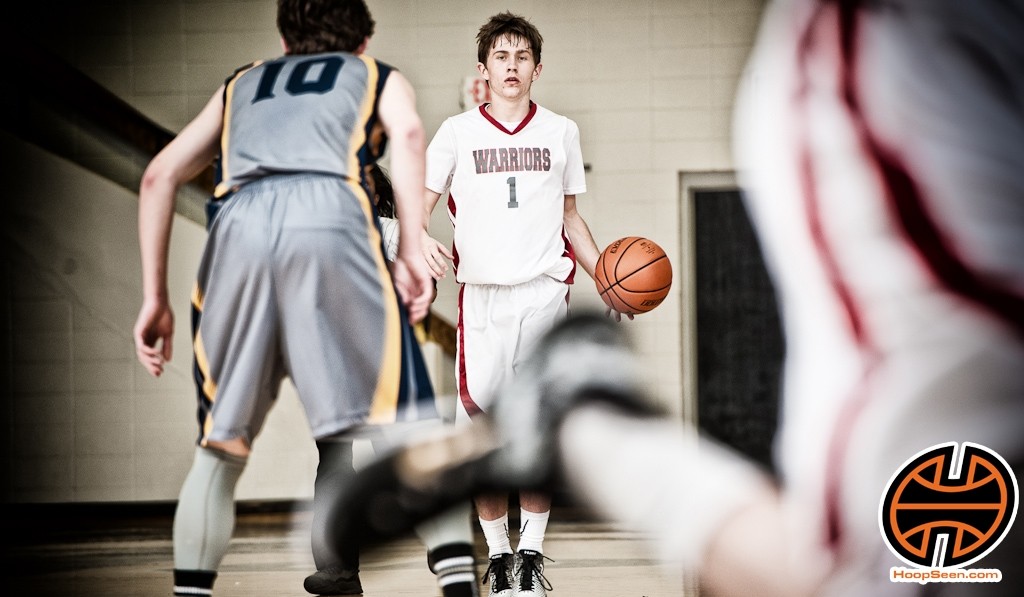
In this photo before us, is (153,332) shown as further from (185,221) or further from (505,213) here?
(505,213)

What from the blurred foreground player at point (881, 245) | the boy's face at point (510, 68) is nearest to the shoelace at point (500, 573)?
the boy's face at point (510, 68)

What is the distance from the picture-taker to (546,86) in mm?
4312

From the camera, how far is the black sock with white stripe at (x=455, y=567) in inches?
91.8

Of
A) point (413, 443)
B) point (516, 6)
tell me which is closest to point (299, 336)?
point (413, 443)

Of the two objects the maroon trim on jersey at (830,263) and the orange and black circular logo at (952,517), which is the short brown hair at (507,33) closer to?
the orange and black circular logo at (952,517)

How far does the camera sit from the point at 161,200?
2619 millimetres

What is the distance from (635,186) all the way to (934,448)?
10.3ft

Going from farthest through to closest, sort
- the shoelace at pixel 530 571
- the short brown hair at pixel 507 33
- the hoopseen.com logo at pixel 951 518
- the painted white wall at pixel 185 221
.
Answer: the painted white wall at pixel 185 221, the short brown hair at pixel 507 33, the shoelace at pixel 530 571, the hoopseen.com logo at pixel 951 518

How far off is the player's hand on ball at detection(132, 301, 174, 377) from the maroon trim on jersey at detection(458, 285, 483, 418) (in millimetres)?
923

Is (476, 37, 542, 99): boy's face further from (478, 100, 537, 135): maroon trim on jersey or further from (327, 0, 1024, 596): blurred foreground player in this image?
(327, 0, 1024, 596): blurred foreground player

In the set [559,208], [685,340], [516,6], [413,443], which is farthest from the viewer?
[685,340]

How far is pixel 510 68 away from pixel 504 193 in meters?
0.37

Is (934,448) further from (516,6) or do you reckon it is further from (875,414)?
(516,6)

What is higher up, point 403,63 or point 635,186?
point 403,63
